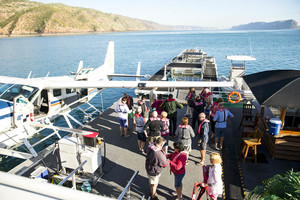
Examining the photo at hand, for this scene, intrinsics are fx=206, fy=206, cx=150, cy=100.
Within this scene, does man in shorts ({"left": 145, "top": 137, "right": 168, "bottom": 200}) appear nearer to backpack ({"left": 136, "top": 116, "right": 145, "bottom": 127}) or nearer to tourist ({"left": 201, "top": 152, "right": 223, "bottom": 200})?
tourist ({"left": 201, "top": 152, "right": 223, "bottom": 200})

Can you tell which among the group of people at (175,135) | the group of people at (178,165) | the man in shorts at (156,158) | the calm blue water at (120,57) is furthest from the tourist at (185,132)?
the calm blue water at (120,57)

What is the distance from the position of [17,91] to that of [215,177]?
21.7 feet

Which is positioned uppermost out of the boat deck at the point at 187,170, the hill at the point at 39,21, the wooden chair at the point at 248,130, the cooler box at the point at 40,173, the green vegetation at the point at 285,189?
the hill at the point at 39,21

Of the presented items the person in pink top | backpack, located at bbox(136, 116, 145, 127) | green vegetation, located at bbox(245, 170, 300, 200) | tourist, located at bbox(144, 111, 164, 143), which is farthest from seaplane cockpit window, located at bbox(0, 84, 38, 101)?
green vegetation, located at bbox(245, 170, 300, 200)

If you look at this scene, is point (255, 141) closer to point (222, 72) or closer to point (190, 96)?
point (190, 96)

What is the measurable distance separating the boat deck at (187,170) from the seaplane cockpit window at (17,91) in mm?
2287

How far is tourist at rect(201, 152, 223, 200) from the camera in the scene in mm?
3957

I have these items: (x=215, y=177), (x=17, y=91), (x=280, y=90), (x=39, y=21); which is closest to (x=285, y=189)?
(x=215, y=177)

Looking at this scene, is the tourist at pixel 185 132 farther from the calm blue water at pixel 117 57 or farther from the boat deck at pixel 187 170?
the calm blue water at pixel 117 57

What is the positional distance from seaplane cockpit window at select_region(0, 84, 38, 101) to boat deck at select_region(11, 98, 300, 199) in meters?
2.29

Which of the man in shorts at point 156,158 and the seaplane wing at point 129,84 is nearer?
the man in shorts at point 156,158

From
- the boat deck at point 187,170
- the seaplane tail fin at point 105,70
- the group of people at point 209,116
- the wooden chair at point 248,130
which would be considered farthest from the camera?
the seaplane tail fin at point 105,70

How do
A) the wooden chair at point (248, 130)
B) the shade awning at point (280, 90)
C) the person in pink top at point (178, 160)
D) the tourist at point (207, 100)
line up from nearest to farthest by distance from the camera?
1. the person in pink top at point (178, 160)
2. the shade awning at point (280, 90)
3. the wooden chair at point (248, 130)
4. the tourist at point (207, 100)

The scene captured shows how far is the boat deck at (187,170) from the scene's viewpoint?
513 cm
